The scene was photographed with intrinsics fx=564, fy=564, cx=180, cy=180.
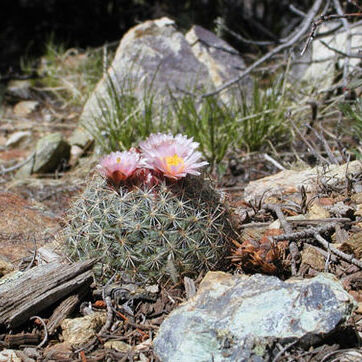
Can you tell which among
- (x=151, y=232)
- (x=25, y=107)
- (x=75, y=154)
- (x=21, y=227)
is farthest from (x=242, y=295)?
(x=25, y=107)

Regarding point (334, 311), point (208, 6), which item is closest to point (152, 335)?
point (334, 311)

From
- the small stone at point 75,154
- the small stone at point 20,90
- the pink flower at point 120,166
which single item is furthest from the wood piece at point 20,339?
the small stone at point 20,90

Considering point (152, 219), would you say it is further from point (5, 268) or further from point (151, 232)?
point (5, 268)

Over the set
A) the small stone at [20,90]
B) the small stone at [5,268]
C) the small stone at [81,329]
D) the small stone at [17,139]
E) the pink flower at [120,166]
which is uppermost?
the pink flower at [120,166]

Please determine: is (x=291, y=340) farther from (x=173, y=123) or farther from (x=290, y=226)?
(x=173, y=123)

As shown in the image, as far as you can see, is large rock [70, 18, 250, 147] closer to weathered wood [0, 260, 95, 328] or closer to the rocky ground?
the rocky ground

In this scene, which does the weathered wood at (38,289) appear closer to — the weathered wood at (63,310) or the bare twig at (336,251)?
the weathered wood at (63,310)

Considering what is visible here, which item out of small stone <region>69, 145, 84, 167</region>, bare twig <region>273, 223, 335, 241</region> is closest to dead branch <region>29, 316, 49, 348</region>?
bare twig <region>273, 223, 335, 241</region>
